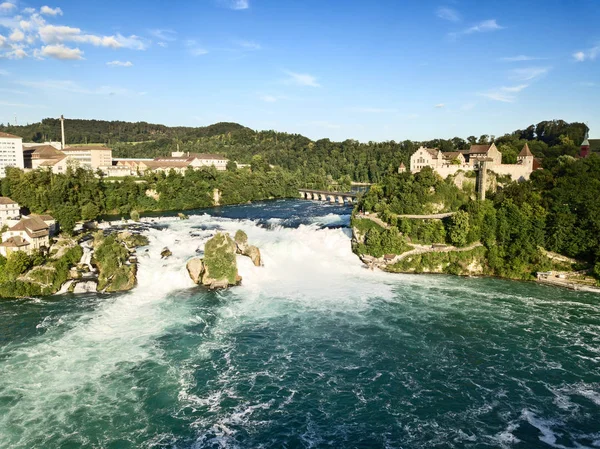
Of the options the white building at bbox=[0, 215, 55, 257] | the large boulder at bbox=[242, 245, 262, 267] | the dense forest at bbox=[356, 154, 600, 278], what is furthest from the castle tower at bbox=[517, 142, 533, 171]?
the white building at bbox=[0, 215, 55, 257]

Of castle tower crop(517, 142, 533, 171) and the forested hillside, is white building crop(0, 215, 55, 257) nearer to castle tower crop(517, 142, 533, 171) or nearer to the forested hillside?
castle tower crop(517, 142, 533, 171)

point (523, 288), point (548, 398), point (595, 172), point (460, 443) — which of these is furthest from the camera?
point (595, 172)

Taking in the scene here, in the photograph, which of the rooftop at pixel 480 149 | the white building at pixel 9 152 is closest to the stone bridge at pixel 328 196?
the rooftop at pixel 480 149

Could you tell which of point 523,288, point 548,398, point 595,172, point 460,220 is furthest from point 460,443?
point 595,172

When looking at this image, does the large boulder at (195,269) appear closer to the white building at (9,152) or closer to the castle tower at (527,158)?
the castle tower at (527,158)

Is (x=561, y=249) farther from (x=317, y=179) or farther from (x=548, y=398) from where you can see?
(x=317, y=179)

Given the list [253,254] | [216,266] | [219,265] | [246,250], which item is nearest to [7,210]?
[216,266]
